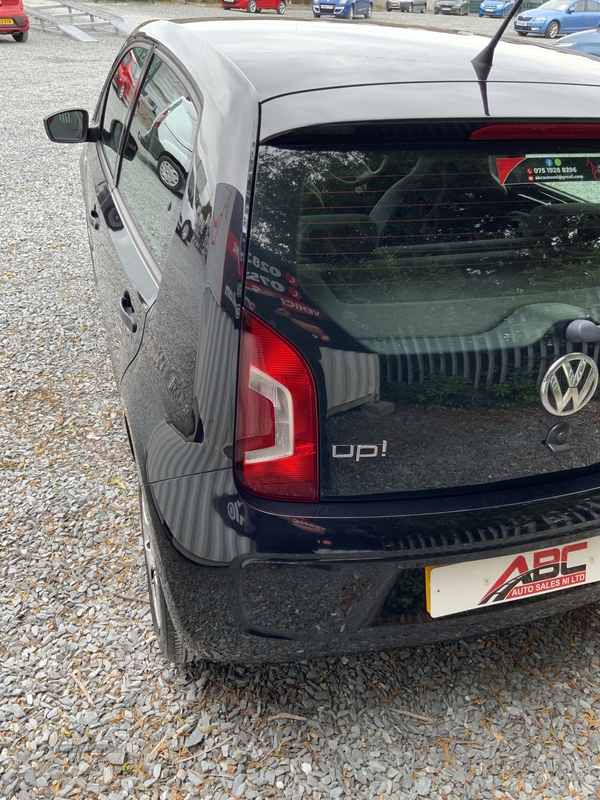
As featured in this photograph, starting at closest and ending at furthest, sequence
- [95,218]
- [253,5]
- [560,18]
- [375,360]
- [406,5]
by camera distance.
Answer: [375,360] → [95,218] → [560,18] → [253,5] → [406,5]

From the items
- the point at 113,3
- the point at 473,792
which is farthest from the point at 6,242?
the point at 113,3

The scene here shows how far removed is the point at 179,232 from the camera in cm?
190

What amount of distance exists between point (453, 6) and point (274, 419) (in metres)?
39.4

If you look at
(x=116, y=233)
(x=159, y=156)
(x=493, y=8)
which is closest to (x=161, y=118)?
(x=159, y=156)

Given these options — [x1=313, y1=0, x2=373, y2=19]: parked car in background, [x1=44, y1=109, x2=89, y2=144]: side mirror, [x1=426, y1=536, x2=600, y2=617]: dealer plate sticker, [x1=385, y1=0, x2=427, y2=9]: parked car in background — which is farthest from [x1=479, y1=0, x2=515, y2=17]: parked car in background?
[x1=426, y1=536, x2=600, y2=617]: dealer plate sticker

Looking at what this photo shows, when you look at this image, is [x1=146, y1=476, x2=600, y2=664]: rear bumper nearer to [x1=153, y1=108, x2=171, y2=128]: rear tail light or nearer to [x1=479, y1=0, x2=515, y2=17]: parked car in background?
[x1=153, y1=108, x2=171, y2=128]: rear tail light

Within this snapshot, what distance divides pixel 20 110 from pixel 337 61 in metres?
10.5

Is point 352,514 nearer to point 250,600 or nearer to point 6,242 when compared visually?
point 250,600

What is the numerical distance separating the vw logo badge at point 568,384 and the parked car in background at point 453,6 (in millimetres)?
39037

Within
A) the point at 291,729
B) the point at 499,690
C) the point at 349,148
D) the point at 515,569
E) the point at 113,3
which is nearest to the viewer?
the point at 349,148

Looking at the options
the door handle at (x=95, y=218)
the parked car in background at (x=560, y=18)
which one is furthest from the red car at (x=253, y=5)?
the door handle at (x=95, y=218)

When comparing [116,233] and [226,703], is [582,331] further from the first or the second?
[116,233]

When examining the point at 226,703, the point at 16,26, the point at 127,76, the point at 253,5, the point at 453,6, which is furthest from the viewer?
the point at 453,6

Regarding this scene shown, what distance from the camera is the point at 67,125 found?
3500 mm
